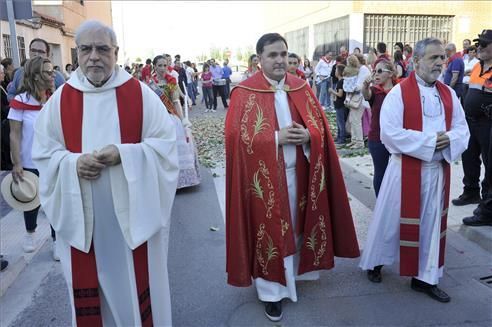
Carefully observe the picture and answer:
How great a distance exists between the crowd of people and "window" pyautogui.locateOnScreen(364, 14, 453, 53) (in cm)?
2152

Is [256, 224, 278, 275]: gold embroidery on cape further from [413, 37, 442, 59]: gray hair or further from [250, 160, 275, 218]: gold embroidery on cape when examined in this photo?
[413, 37, 442, 59]: gray hair

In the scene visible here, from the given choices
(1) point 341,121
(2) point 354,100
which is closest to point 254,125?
(2) point 354,100

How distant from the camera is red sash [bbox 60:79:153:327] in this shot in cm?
256

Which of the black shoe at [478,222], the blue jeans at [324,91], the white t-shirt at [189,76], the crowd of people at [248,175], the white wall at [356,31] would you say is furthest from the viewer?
the white wall at [356,31]

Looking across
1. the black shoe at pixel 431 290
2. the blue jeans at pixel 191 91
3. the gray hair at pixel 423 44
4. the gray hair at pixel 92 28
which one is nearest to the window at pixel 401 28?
the blue jeans at pixel 191 91

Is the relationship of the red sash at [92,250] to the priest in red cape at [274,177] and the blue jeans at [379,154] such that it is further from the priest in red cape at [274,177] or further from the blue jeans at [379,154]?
the blue jeans at [379,154]

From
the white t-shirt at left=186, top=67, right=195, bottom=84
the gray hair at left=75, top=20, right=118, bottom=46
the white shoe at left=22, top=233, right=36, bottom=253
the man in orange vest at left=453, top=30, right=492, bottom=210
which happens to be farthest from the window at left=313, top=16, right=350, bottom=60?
the gray hair at left=75, top=20, right=118, bottom=46

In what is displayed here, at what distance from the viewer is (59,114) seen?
2568 mm

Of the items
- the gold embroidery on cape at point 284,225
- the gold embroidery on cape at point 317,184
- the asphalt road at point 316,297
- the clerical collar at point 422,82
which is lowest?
the asphalt road at point 316,297

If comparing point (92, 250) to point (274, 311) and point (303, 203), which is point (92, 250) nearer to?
point (274, 311)

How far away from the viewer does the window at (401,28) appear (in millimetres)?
25250

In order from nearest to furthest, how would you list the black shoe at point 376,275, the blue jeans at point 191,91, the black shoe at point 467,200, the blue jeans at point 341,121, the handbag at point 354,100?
the black shoe at point 376,275 → the black shoe at point 467,200 → the handbag at point 354,100 → the blue jeans at point 341,121 → the blue jeans at point 191,91

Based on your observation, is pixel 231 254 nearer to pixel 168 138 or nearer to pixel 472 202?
pixel 168 138

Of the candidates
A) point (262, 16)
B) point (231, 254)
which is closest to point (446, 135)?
point (231, 254)
